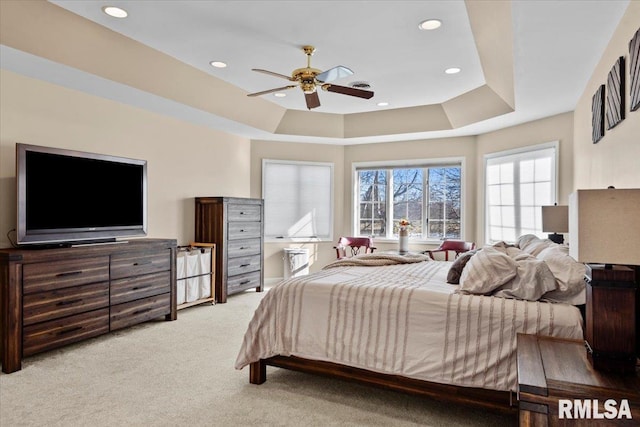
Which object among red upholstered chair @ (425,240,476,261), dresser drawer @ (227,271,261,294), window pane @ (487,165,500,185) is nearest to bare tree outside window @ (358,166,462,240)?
window pane @ (487,165,500,185)

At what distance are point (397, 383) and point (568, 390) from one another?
117 cm

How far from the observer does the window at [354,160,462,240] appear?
6.49 meters

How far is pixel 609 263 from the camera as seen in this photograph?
4.76 feet

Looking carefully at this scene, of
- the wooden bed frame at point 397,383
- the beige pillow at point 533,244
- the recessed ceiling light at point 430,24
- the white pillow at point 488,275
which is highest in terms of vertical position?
the recessed ceiling light at point 430,24

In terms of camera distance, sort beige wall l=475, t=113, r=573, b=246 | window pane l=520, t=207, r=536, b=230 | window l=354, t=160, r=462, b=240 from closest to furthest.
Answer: beige wall l=475, t=113, r=573, b=246 → window pane l=520, t=207, r=536, b=230 → window l=354, t=160, r=462, b=240

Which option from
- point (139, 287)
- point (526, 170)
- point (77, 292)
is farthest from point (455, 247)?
point (77, 292)

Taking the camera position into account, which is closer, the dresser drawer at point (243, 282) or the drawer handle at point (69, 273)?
the drawer handle at point (69, 273)

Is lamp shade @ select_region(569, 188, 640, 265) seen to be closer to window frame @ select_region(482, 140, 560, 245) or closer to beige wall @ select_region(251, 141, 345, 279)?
window frame @ select_region(482, 140, 560, 245)

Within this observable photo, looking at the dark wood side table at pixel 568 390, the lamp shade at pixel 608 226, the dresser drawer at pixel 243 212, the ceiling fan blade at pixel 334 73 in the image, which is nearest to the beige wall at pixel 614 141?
the lamp shade at pixel 608 226

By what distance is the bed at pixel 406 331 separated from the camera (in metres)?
2.22

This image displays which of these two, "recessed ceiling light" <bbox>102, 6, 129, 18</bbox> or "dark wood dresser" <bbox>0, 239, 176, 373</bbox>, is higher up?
"recessed ceiling light" <bbox>102, 6, 129, 18</bbox>

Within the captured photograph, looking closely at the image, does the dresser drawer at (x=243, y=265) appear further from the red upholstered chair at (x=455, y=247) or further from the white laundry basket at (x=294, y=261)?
the red upholstered chair at (x=455, y=247)

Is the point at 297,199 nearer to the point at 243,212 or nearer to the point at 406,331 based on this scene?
the point at 243,212

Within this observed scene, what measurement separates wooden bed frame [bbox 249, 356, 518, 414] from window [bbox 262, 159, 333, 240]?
396 centimetres
